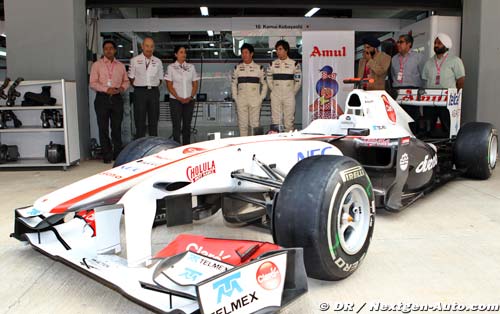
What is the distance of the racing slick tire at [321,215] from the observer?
2.45 meters

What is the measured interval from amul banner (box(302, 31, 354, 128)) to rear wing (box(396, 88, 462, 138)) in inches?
132

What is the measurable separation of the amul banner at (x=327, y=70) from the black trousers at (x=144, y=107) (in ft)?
9.72

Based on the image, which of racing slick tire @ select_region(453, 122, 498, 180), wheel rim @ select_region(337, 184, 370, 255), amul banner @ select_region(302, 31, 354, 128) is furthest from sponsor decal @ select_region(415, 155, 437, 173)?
amul banner @ select_region(302, 31, 354, 128)

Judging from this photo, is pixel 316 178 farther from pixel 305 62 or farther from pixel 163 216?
pixel 305 62

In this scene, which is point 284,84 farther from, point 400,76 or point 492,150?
point 492,150

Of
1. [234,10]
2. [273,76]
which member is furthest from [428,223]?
[234,10]

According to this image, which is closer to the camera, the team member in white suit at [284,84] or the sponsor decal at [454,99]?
the sponsor decal at [454,99]

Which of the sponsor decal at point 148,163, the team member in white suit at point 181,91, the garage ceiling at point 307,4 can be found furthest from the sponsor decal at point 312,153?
the garage ceiling at point 307,4

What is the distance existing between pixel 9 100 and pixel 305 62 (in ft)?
17.5

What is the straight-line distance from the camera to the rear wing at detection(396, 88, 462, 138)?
5.84m

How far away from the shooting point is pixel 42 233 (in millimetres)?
3082

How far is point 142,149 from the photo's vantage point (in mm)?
3736

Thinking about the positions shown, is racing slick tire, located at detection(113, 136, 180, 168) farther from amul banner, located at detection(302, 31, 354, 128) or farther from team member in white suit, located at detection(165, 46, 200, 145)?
amul banner, located at detection(302, 31, 354, 128)

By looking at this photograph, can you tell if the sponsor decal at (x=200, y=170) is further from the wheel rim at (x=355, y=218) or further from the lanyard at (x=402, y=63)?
the lanyard at (x=402, y=63)
